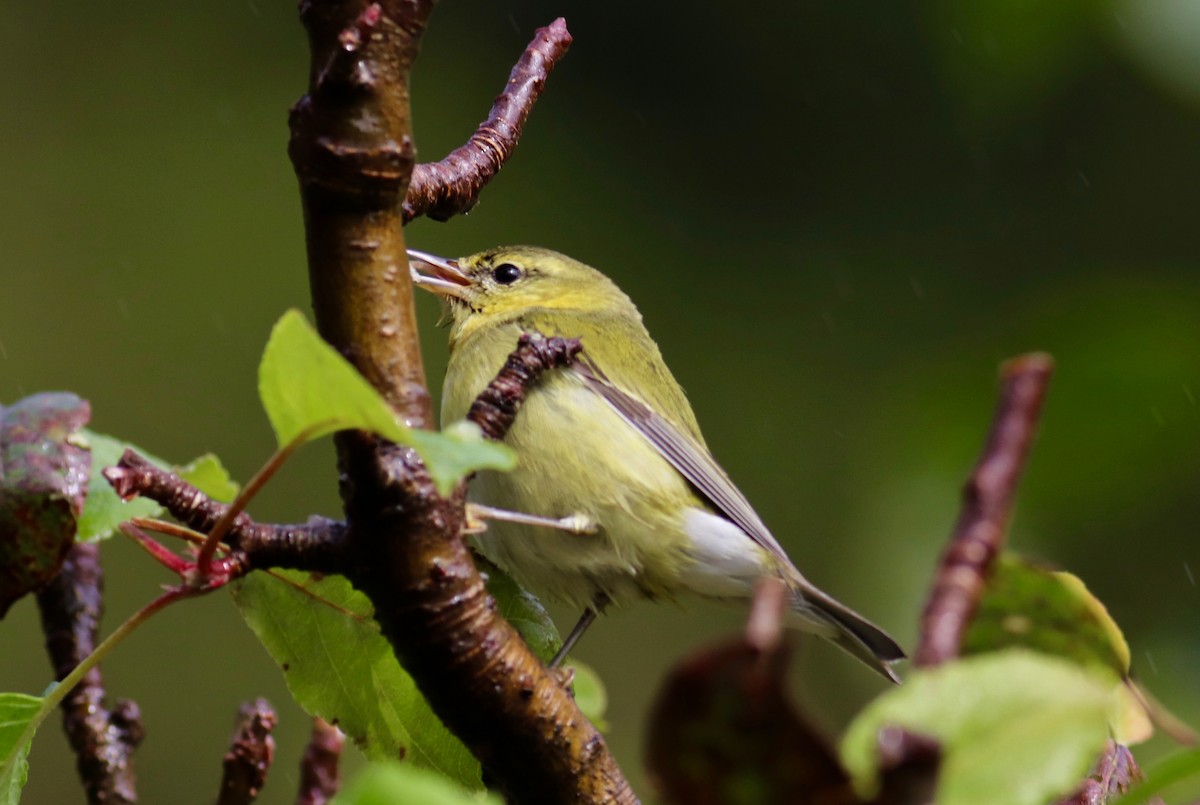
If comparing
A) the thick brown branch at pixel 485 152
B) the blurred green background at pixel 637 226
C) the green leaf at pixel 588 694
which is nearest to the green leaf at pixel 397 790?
the thick brown branch at pixel 485 152

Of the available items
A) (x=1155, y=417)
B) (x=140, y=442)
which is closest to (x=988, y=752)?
(x=1155, y=417)

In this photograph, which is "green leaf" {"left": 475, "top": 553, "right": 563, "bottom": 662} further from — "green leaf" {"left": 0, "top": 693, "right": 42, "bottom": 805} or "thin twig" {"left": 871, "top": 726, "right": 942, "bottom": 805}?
"thin twig" {"left": 871, "top": 726, "right": 942, "bottom": 805}

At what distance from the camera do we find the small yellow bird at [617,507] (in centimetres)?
252

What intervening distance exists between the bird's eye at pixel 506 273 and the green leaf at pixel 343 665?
7.01ft

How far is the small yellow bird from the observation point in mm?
2516

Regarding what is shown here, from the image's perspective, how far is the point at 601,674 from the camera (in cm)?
545

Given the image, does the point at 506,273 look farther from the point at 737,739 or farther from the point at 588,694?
the point at 737,739

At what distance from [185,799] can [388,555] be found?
446cm

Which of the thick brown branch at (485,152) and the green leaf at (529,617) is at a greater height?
the thick brown branch at (485,152)

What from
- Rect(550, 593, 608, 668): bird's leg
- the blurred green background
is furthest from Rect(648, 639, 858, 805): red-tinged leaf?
the blurred green background

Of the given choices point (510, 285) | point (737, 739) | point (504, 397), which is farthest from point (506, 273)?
point (737, 739)

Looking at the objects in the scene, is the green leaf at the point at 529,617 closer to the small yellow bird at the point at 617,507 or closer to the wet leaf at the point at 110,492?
the wet leaf at the point at 110,492

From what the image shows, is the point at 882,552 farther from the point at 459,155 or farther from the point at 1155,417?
the point at 459,155

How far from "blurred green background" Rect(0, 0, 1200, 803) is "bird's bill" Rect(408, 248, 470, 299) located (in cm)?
137
